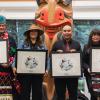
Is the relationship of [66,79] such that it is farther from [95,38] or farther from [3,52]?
[3,52]

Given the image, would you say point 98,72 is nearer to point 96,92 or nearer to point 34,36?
point 96,92

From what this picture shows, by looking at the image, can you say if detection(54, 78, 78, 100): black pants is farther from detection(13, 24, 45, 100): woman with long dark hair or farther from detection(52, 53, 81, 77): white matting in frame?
detection(13, 24, 45, 100): woman with long dark hair

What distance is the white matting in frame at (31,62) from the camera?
4882mm

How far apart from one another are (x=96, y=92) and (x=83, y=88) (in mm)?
2660

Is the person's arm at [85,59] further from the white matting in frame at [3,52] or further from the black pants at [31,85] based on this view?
the white matting in frame at [3,52]

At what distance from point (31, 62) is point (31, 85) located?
1.05 ft

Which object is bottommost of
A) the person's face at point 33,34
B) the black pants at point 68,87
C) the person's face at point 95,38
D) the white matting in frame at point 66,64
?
the black pants at point 68,87

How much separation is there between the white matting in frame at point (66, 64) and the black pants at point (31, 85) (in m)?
0.24

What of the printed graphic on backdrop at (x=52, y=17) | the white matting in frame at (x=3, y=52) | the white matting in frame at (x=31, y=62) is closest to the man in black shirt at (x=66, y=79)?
the white matting in frame at (x=31, y=62)

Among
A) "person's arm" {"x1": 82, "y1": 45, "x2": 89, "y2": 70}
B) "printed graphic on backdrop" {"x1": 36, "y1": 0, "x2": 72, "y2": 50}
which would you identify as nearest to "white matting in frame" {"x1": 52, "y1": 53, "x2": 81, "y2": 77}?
"person's arm" {"x1": 82, "y1": 45, "x2": 89, "y2": 70}

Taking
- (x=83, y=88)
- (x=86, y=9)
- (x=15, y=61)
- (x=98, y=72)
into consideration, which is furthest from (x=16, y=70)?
(x=86, y=9)

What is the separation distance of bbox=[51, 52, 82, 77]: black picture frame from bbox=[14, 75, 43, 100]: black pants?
9.3 inches

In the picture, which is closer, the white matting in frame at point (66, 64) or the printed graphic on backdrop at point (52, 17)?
the white matting in frame at point (66, 64)

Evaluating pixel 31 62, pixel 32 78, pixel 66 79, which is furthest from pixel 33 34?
pixel 66 79
